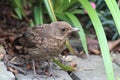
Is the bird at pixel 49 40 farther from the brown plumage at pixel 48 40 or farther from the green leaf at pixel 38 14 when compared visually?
the green leaf at pixel 38 14

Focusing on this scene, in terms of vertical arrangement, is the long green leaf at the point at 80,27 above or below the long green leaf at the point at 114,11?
below

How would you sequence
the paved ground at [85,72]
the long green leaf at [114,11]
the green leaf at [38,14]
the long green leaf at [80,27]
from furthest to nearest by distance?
the green leaf at [38,14], the long green leaf at [80,27], the paved ground at [85,72], the long green leaf at [114,11]

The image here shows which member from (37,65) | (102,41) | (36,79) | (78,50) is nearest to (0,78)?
(36,79)

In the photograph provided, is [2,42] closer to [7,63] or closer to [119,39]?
[7,63]

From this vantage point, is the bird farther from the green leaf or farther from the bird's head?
the green leaf

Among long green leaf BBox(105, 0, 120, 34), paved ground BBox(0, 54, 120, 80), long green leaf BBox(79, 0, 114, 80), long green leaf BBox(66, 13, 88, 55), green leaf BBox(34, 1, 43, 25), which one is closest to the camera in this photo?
long green leaf BBox(79, 0, 114, 80)

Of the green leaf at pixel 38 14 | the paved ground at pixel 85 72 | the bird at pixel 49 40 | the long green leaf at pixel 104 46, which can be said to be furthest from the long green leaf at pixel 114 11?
the green leaf at pixel 38 14

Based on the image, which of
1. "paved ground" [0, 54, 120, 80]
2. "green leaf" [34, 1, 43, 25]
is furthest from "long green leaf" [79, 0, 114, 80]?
"green leaf" [34, 1, 43, 25]

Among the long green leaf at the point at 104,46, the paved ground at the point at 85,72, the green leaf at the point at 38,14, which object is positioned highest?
the green leaf at the point at 38,14

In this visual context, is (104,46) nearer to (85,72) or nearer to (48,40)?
(48,40)
